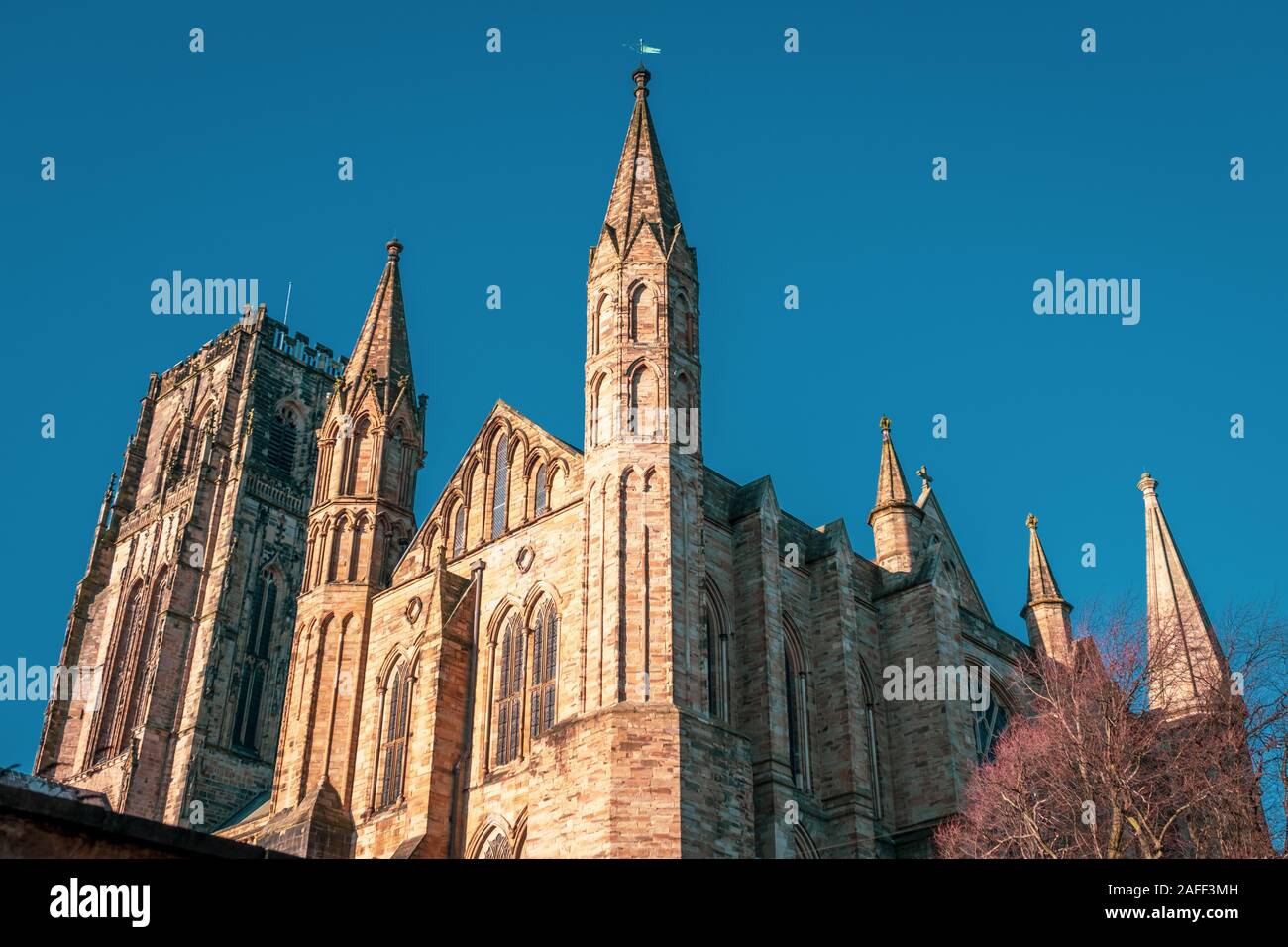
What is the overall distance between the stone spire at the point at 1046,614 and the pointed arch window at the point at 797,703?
39.2 feet

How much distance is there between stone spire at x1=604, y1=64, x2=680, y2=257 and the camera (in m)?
31.1

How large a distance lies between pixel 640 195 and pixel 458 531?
978cm

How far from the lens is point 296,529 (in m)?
64.2

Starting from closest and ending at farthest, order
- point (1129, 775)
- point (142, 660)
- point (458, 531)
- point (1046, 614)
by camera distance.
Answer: point (1129, 775)
point (458, 531)
point (1046, 614)
point (142, 660)

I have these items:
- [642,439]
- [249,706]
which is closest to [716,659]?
[642,439]

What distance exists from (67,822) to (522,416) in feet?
75.2

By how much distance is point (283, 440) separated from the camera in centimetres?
6825

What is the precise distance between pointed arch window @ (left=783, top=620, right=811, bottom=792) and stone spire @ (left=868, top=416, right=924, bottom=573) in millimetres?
6381

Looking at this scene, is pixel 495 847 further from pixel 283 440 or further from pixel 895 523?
pixel 283 440

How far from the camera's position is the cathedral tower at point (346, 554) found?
111 feet

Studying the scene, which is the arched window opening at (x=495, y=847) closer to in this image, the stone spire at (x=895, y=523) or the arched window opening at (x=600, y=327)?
the arched window opening at (x=600, y=327)

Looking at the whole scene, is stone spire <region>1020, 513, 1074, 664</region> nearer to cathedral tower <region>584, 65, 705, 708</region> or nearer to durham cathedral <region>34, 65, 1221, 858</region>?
durham cathedral <region>34, 65, 1221, 858</region>
